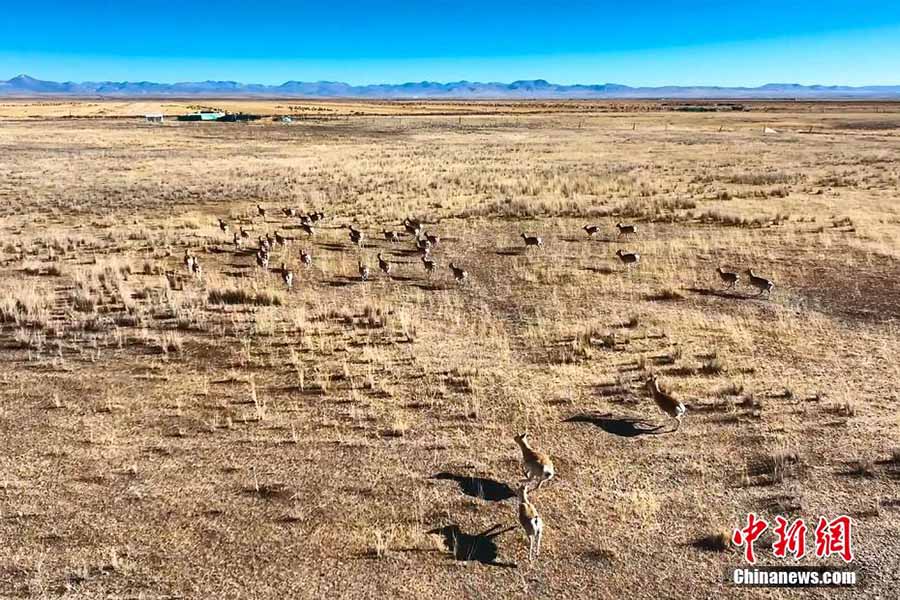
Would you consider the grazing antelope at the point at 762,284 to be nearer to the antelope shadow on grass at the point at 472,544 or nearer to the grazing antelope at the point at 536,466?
the grazing antelope at the point at 536,466

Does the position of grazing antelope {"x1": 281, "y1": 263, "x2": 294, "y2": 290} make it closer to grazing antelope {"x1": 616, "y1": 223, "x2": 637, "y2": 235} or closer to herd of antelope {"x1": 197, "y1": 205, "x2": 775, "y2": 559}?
herd of antelope {"x1": 197, "y1": 205, "x2": 775, "y2": 559}

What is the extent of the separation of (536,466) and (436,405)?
2.45 meters

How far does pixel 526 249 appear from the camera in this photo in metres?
18.9

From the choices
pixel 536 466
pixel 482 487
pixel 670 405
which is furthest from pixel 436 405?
pixel 670 405

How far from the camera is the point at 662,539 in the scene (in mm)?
6324

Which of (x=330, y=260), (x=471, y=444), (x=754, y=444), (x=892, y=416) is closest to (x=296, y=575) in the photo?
(x=471, y=444)

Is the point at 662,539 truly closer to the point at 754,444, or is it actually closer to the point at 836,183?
the point at 754,444

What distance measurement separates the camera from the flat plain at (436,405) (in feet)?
20.1

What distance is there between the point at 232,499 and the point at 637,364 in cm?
668

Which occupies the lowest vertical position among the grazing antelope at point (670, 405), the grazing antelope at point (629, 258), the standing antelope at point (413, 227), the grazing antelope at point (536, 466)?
the grazing antelope at point (536, 466)

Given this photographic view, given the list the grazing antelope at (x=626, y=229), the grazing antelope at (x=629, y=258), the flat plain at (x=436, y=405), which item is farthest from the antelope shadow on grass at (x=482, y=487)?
the grazing antelope at (x=626, y=229)

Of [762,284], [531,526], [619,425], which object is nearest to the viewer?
[531,526]

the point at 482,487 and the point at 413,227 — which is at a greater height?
the point at 413,227

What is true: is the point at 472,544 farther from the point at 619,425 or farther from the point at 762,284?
the point at 762,284
